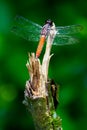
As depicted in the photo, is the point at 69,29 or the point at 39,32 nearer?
the point at 39,32

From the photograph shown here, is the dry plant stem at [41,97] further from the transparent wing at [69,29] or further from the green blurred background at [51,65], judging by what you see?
the green blurred background at [51,65]

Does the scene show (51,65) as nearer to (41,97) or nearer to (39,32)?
(39,32)

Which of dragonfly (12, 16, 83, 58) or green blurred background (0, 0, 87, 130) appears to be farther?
green blurred background (0, 0, 87, 130)

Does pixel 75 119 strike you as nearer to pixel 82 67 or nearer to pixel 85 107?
pixel 85 107

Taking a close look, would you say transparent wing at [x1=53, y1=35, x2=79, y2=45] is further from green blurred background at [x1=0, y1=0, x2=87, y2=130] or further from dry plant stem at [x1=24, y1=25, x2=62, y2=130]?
green blurred background at [x1=0, y1=0, x2=87, y2=130]

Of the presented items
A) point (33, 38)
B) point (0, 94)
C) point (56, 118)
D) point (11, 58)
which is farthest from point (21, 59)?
point (56, 118)

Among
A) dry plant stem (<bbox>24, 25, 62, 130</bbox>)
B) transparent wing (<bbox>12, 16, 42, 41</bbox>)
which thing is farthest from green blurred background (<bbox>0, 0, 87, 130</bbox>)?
dry plant stem (<bbox>24, 25, 62, 130</bbox>)

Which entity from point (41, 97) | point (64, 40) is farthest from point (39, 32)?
point (41, 97)
